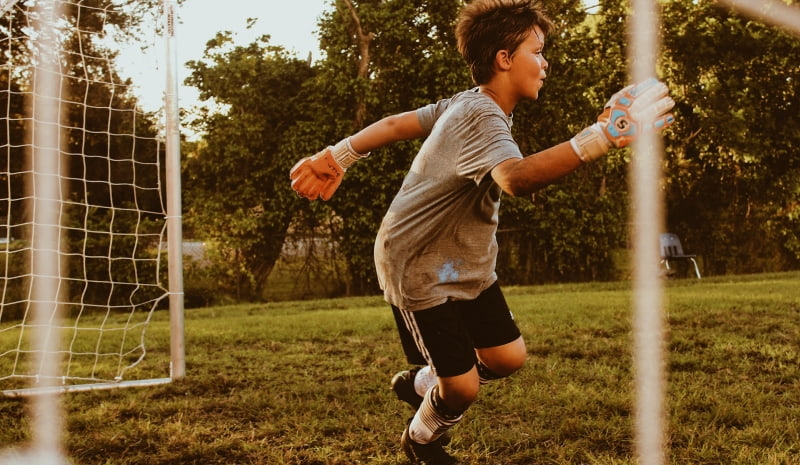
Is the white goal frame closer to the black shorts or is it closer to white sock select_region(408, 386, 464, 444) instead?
the black shorts

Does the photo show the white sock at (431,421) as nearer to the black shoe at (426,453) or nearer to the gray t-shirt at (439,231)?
the black shoe at (426,453)

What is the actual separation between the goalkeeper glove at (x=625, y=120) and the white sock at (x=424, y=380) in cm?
152

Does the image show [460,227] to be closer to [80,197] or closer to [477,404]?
[477,404]

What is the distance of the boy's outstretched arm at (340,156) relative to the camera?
2.80 m

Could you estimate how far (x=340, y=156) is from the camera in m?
2.86

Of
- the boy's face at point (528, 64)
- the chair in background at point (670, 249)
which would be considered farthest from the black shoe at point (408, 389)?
the chair in background at point (670, 249)

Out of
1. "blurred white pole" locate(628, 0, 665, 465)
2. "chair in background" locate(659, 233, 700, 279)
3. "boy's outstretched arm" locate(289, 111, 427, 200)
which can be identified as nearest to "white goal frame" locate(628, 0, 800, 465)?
"blurred white pole" locate(628, 0, 665, 465)

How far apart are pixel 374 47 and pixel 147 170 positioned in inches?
200

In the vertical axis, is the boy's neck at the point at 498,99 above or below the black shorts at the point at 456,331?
→ above

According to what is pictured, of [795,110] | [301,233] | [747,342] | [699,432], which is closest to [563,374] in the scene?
[699,432]

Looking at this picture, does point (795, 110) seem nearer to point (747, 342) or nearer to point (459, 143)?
point (747, 342)

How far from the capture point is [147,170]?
12.3m

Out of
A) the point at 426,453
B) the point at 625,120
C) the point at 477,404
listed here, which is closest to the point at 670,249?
the point at 477,404

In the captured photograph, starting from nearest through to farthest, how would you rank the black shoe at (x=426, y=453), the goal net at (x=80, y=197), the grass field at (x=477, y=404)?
the black shoe at (x=426, y=453) → the grass field at (x=477, y=404) → the goal net at (x=80, y=197)
